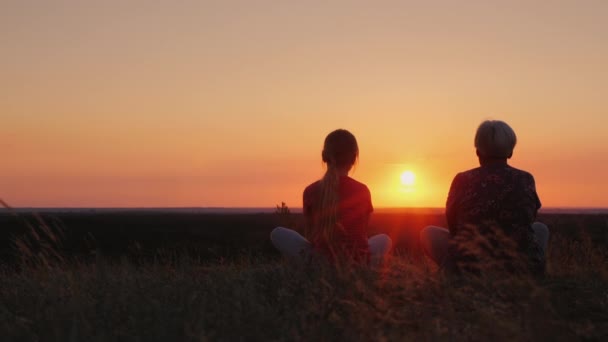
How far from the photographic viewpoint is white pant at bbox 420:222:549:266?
7312 mm

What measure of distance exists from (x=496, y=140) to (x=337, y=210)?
1.55 m

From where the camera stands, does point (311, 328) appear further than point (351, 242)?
No

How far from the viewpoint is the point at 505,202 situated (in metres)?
6.75

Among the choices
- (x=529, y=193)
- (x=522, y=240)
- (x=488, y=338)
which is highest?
(x=529, y=193)

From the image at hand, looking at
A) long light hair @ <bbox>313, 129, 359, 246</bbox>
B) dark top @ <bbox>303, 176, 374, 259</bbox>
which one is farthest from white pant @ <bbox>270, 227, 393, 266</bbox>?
long light hair @ <bbox>313, 129, 359, 246</bbox>

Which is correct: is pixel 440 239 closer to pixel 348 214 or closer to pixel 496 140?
pixel 348 214

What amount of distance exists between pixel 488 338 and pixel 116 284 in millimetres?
3141

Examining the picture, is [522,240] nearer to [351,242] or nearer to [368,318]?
[351,242]

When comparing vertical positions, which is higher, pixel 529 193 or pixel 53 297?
pixel 529 193

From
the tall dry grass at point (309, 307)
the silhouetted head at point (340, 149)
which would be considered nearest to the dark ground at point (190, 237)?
the tall dry grass at point (309, 307)

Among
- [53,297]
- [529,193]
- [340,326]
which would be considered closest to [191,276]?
[53,297]

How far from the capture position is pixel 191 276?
6.85 meters

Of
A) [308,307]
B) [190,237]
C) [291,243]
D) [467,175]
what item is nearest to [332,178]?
[291,243]

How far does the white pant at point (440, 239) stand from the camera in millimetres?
7312
